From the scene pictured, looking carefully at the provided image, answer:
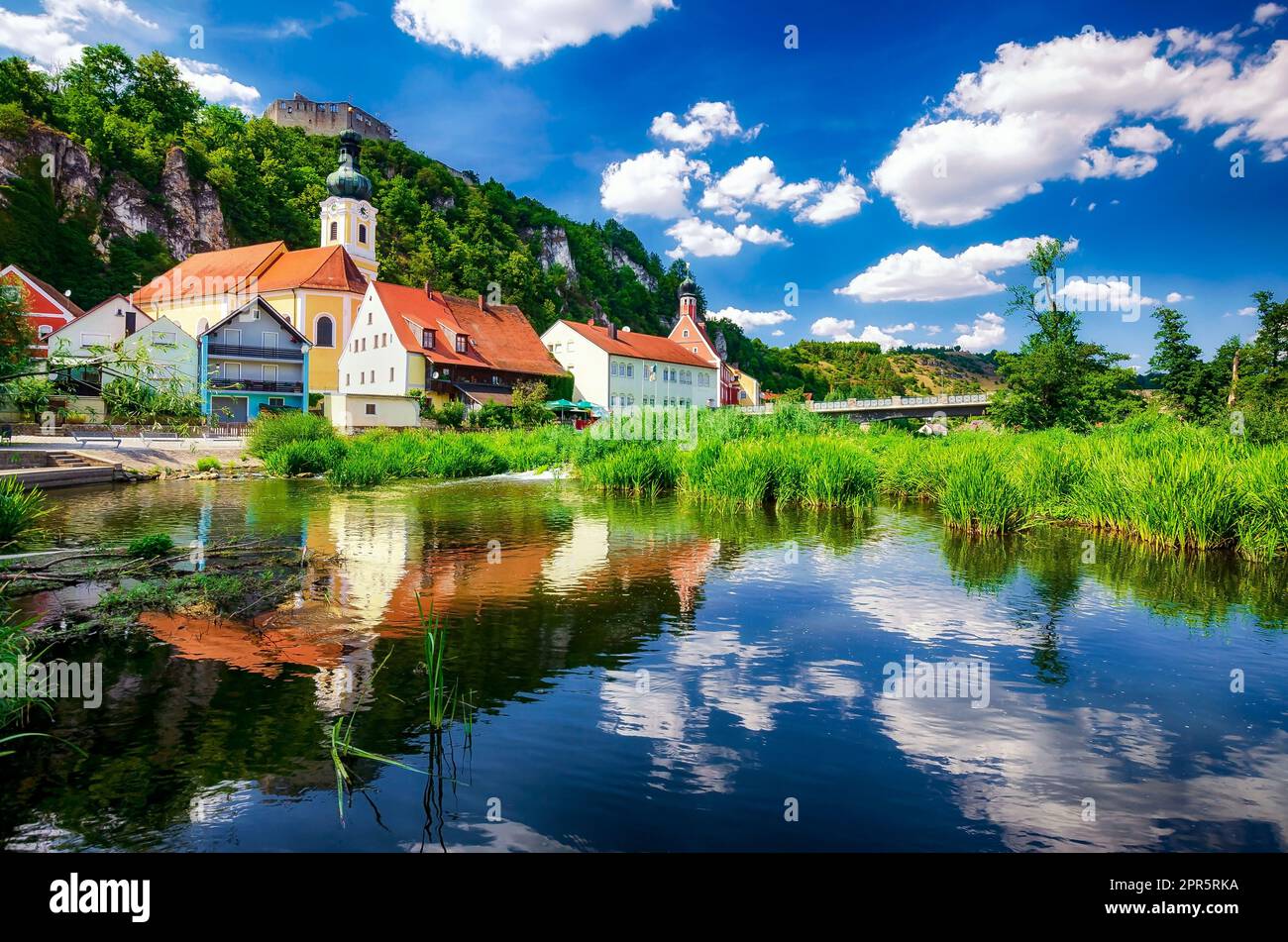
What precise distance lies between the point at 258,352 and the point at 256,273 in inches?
775

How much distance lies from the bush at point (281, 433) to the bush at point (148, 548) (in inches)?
811

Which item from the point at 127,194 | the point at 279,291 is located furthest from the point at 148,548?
the point at 127,194

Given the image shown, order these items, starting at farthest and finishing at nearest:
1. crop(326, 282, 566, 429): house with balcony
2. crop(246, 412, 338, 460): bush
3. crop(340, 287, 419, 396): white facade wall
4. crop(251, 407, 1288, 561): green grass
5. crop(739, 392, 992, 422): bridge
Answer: crop(739, 392, 992, 422): bridge → crop(340, 287, 419, 396): white facade wall → crop(326, 282, 566, 429): house with balcony → crop(246, 412, 338, 460): bush → crop(251, 407, 1288, 561): green grass

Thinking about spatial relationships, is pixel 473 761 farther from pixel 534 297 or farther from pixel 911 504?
pixel 534 297

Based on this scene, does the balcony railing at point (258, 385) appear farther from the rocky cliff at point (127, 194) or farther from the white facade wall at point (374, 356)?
the rocky cliff at point (127, 194)

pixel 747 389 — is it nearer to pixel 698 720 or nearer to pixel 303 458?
pixel 303 458

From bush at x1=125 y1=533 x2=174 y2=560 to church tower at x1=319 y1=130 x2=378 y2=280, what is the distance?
7007 centimetres

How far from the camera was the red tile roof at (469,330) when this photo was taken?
57500 mm

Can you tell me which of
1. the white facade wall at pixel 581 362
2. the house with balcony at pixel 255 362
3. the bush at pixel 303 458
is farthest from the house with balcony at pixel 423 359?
the bush at pixel 303 458

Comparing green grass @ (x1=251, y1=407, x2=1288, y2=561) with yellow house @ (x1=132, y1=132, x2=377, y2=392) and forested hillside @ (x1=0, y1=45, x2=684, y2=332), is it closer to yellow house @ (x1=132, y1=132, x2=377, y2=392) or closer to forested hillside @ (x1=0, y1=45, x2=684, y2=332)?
yellow house @ (x1=132, y1=132, x2=377, y2=392)

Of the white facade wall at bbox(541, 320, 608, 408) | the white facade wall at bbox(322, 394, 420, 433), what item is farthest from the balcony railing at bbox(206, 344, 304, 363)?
the white facade wall at bbox(541, 320, 608, 408)

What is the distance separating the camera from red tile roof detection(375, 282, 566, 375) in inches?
2264

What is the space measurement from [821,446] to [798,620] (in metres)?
12.9

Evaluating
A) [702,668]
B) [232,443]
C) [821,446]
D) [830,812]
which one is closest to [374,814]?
[830,812]
